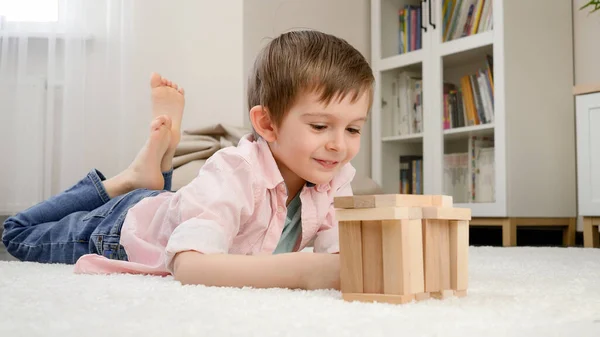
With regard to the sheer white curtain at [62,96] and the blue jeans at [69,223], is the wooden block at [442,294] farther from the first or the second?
the sheer white curtain at [62,96]

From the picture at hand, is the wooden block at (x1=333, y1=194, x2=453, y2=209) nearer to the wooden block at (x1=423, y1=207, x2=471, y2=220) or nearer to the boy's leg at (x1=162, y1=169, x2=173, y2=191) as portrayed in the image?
the wooden block at (x1=423, y1=207, x2=471, y2=220)

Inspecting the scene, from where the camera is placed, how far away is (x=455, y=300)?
0.72 metres

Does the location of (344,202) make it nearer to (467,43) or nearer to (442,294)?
(442,294)

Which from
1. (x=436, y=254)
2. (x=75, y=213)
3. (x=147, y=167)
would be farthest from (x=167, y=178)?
(x=436, y=254)

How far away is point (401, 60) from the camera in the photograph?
9.70ft

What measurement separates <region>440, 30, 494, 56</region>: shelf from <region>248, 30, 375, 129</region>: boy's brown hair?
1.73m

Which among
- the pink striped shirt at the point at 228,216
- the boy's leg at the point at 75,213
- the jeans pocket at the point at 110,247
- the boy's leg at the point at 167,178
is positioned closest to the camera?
the pink striped shirt at the point at 228,216

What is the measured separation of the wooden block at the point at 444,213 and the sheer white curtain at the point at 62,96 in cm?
210

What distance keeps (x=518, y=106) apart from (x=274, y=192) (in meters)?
1.77

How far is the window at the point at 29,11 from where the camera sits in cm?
258

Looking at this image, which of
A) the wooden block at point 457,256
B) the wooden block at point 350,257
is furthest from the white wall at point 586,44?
the wooden block at point 350,257

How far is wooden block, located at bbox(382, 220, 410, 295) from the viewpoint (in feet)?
2.21

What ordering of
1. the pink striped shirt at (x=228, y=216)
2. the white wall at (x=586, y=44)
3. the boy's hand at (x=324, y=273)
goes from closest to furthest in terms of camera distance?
the boy's hand at (x=324, y=273) < the pink striped shirt at (x=228, y=216) < the white wall at (x=586, y=44)

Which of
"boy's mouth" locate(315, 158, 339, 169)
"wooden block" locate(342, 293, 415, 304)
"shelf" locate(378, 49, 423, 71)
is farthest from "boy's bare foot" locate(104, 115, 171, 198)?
"shelf" locate(378, 49, 423, 71)
